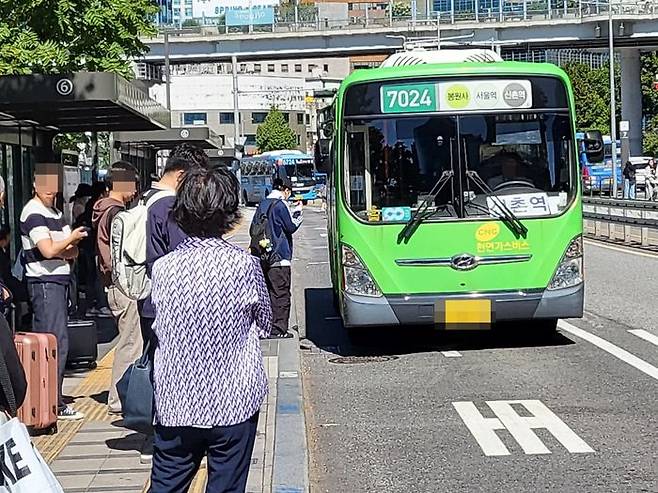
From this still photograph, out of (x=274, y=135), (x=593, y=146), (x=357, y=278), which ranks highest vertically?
(x=274, y=135)

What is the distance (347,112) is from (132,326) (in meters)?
4.16

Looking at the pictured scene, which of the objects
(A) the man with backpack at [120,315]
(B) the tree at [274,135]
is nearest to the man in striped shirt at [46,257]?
(A) the man with backpack at [120,315]

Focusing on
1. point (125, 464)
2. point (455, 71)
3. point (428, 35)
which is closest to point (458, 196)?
point (455, 71)

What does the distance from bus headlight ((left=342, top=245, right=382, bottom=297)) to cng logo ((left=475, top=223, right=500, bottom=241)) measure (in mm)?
1161

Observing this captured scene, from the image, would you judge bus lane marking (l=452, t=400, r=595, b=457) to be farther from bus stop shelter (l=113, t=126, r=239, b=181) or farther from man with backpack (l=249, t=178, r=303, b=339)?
bus stop shelter (l=113, t=126, r=239, b=181)

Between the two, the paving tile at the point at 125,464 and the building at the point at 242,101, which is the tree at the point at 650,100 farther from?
the paving tile at the point at 125,464

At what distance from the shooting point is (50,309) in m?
8.42

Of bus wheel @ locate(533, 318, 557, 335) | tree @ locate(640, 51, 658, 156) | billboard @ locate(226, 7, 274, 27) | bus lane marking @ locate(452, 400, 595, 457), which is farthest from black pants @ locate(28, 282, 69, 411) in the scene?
tree @ locate(640, 51, 658, 156)

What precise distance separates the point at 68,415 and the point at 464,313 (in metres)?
4.52

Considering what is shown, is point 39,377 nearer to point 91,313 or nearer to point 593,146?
point 593,146

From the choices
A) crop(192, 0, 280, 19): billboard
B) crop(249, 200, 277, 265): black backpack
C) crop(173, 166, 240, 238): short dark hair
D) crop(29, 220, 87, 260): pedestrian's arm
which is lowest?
crop(249, 200, 277, 265): black backpack

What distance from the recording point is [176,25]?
59875 millimetres

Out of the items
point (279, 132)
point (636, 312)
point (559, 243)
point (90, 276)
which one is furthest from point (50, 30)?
point (279, 132)

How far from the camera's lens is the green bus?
1176 centimetres
